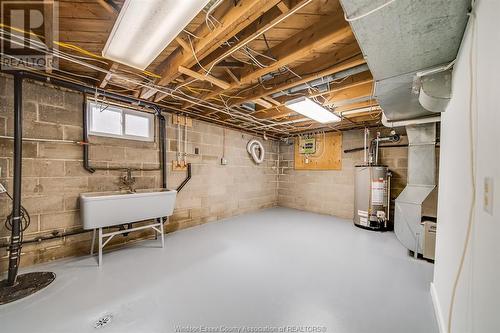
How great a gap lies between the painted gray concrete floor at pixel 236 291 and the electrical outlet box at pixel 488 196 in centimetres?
119

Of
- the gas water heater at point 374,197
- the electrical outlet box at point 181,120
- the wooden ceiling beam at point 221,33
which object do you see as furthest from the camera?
the gas water heater at point 374,197

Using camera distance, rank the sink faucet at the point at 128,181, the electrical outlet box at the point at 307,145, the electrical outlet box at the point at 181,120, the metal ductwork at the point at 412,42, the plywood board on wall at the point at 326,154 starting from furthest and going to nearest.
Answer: the electrical outlet box at the point at 307,145
the plywood board on wall at the point at 326,154
the electrical outlet box at the point at 181,120
the sink faucet at the point at 128,181
the metal ductwork at the point at 412,42

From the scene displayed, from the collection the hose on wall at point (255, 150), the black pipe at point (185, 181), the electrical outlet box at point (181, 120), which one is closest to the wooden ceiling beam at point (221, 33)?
the electrical outlet box at point (181, 120)

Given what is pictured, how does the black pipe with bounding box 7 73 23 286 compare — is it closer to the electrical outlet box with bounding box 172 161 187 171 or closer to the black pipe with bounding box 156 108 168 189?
the black pipe with bounding box 156 108 168 189

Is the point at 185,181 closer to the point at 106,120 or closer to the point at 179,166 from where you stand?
the point at 179,166

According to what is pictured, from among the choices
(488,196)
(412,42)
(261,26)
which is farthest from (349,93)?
(488,196)

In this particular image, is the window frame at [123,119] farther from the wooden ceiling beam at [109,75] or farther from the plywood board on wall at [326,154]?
the plywood board on wall at [326,154]

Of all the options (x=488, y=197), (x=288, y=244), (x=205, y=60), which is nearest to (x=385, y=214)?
(x=288, y=244)

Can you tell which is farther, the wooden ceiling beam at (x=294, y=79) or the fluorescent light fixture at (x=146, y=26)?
the wooden ceiling beam at (x=294, y=79)

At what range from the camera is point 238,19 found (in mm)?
1252

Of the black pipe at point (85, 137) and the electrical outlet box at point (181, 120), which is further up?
the electrical outlet box at point (181, 120)

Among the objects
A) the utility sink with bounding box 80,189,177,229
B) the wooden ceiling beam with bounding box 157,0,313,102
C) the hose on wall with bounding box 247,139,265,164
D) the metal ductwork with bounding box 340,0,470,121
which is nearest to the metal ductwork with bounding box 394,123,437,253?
the metal ductwork with bounding box 340,0,470,121

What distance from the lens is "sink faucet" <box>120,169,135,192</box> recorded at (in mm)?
2792

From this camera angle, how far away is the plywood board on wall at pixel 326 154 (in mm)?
4648
